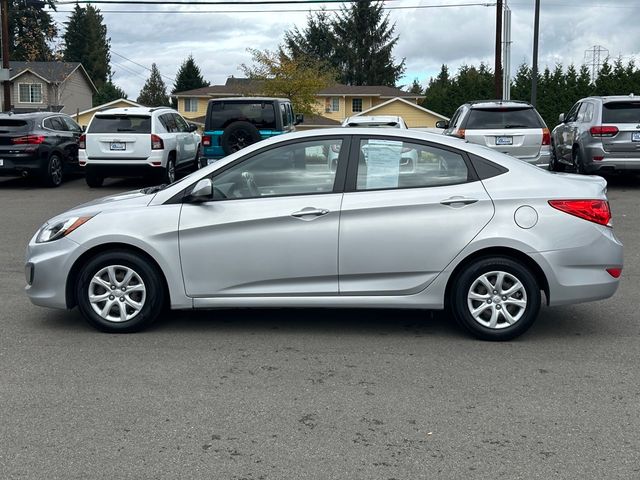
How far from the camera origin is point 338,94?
61.0m

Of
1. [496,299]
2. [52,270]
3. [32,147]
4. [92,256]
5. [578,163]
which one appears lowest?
[496,299]

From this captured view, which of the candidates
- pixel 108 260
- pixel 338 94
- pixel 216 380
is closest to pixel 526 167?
pixel 216 380

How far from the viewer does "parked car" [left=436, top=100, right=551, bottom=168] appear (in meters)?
15.2

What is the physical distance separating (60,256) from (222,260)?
50.3 inches

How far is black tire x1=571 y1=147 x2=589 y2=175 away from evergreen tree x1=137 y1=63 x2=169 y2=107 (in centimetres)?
6974

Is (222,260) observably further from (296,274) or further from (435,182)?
(435,182)

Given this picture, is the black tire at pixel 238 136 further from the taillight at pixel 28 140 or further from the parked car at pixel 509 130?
the taillight at pixel 28 140

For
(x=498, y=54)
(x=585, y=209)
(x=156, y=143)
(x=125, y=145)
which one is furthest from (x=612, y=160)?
(x=498, y=54)

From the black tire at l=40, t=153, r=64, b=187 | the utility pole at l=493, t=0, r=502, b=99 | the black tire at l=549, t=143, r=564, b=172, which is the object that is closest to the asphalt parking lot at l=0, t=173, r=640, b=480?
the black tire at l=40, t=153, r=64, b=187

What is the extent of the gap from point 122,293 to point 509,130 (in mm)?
10535

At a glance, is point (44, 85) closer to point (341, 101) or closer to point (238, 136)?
point (341, 101)

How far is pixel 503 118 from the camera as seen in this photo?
15492 millimetres

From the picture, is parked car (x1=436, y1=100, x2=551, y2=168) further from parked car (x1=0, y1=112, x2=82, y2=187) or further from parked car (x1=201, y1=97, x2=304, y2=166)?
parked car (x1=0, y1=112, x2=82, y2=187)

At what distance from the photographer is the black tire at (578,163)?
16516mm
